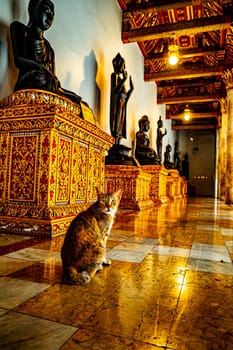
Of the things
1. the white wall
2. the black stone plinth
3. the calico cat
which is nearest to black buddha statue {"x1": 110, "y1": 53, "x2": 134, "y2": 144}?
the white wall

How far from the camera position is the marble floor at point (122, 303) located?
0.70 m

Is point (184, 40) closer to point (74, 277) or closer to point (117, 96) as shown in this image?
point (117, 96)

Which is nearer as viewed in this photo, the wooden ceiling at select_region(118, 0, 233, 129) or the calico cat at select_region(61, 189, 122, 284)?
the calico cat at select_region(61, 189, 122, 284)

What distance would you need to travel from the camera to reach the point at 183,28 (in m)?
7.11

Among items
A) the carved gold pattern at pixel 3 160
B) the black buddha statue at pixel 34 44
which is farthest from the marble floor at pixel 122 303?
the black buddha statue at pixel 34 44

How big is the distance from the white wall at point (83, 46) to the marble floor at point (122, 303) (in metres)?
2.49

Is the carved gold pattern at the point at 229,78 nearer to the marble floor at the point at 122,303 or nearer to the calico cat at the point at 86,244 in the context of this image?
the marble floor at the point at 122,303

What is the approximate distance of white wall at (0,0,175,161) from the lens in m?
3.09

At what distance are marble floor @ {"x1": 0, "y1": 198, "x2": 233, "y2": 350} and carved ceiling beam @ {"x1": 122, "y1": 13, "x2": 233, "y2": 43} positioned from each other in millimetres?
7278

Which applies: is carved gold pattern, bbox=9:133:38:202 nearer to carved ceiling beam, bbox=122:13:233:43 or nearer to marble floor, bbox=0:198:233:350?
marble floor, bbox=0:198:233:350

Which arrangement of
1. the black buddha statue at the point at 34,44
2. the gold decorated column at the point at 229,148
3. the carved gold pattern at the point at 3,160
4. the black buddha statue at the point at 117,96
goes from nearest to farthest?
the carved gold pattern at the point at 3,160 → the black buddha statue at the point at 34,44 → the black buddha statue at the point at 117,96 → the gold decorated column at the point at 229,148

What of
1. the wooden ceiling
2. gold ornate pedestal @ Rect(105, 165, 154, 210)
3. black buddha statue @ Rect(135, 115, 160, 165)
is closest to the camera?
gold ornate pedestal @ Rect(105, 165, 154, 210)

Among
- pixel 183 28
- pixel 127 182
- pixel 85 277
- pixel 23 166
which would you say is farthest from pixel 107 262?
pixel 183 28

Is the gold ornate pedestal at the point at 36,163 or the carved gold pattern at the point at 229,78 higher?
the carved gold pattern at the point at 229,78
